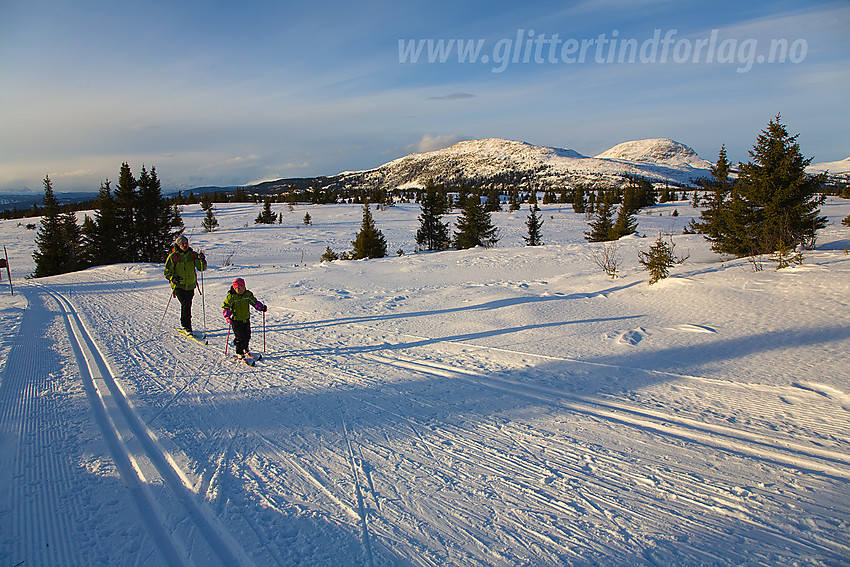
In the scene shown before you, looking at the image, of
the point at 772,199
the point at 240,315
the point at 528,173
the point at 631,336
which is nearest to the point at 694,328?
the point at 631,336

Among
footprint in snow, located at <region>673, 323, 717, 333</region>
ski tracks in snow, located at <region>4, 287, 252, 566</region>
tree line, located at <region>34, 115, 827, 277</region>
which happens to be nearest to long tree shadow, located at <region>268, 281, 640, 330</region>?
footprint in snow, located at <region>673, 323, 717, 333</region>

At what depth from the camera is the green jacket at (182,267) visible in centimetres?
784

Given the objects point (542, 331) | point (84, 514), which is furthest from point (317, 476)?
point (542, 331)

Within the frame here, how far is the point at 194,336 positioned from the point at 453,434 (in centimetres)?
612

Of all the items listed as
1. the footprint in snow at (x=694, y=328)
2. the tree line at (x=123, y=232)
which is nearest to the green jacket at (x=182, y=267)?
the footprint in snow at (x=694, y=328)

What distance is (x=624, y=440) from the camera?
3.96 m

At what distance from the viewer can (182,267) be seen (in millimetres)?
7969

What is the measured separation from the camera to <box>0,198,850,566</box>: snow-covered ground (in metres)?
2.79

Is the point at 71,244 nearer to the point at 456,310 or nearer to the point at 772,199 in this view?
the point at 456,310

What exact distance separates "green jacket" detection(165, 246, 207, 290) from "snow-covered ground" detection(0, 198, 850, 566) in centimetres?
112

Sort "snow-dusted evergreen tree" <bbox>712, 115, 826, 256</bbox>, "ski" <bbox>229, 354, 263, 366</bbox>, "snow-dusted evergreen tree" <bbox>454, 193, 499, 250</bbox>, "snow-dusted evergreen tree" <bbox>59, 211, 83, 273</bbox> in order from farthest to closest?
"snow-dusted evergreen tree" <bbox>454, 193, 499, 250</bbox> < "snow-dusted evergreen tree" <bbox>59, 211, 83, 273</bbox> < "snow-dusted evergreen tree" <bbox>712, 115, 826, 256</bbox> < "ski" <bbox>229, 354, 263, 366</bbox>

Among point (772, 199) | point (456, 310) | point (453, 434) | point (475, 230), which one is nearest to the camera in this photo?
point (453, 434)

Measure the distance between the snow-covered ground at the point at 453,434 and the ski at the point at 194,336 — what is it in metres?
0.21

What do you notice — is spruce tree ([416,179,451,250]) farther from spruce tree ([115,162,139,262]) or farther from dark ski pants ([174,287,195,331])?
dark ski pants ([174,287,195,331])
